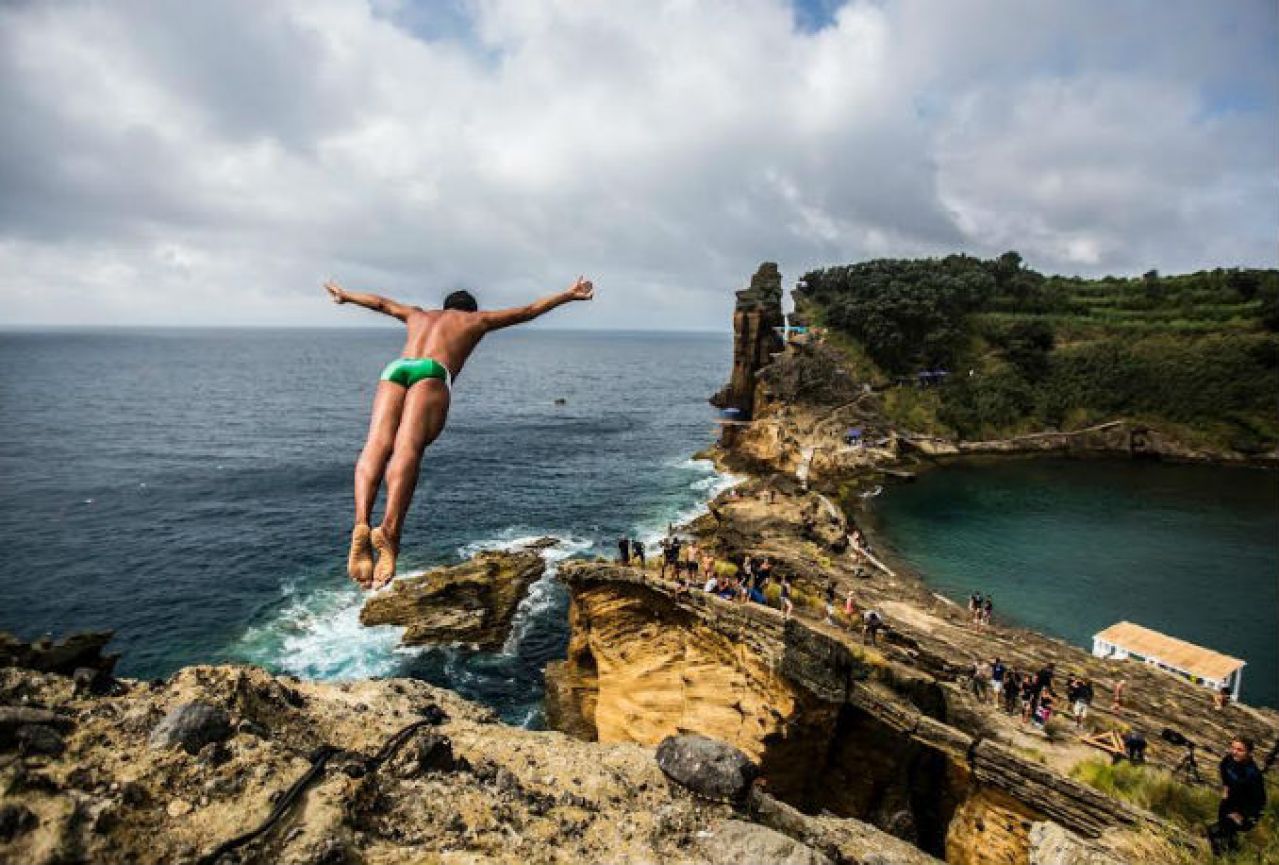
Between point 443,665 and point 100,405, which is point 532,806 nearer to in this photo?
point 443,665

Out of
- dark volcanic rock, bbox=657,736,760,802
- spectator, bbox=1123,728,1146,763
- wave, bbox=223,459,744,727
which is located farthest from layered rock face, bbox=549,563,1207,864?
dark volcanic rock, bbox=657,736,760,802

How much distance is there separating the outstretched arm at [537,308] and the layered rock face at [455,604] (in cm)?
2377

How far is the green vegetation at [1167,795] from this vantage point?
30.2 ft

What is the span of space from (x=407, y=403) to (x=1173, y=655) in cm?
2796

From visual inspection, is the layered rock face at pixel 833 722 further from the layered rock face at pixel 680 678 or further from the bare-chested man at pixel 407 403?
the bare-chested man at pixel 407 403

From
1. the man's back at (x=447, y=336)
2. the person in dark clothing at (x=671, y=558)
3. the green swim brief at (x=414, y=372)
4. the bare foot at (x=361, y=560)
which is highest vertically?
the man's back at (x=447, y=336)

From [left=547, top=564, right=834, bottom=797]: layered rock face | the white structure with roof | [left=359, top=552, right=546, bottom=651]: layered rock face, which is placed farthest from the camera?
[left=359, top=552, right=546, bottom=651]: layered rock face

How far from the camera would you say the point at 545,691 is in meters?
23.2

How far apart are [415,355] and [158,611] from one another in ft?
104

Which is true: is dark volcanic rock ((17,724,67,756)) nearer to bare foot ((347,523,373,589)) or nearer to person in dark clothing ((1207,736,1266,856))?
bare foot ((347,523,373,589))

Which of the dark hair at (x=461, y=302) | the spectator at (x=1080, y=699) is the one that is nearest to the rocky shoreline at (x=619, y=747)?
the spectator at (x=1080, y=699)

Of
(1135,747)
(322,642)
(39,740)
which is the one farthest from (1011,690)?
(322,642)

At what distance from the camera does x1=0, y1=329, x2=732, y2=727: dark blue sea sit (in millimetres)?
26000

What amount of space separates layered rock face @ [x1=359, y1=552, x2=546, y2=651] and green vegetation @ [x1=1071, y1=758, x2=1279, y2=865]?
21024 millimetres
